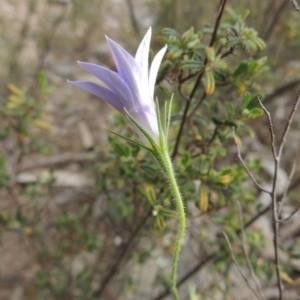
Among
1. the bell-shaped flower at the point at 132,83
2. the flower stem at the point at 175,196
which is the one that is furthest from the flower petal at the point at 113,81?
the flower stem at the point at 175,196

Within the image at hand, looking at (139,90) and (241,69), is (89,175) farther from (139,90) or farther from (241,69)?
(139,90)

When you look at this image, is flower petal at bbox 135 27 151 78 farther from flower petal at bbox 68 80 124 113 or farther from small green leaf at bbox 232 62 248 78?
small green leaf at bbox 232 62 248 78

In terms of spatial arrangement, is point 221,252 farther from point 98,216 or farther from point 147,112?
point 98,216

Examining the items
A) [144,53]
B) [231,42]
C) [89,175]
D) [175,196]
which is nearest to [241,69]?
[231,42]

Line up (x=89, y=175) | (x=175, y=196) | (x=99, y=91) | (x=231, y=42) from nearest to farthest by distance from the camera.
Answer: (x=175, y=196), (x=99, y=91), (x=231, y=42), (x=89, y=175)

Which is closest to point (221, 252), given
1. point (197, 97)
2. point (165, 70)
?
point (197, 97)

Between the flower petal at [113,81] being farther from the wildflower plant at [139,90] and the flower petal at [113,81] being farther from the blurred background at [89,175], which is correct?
the blurred background at [89,175]
